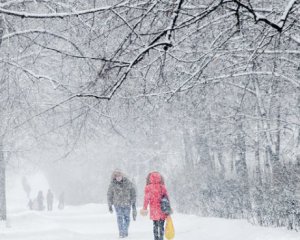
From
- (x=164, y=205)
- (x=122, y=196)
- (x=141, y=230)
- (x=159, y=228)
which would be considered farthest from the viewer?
(x=141, y=230)

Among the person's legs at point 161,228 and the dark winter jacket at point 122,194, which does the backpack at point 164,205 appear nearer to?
the person's legs at point 161,228

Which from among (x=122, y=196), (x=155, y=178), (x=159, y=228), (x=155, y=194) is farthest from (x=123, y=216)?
(x=155, y=178)

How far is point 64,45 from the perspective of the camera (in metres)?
14.6

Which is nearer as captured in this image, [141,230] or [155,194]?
[155,194]

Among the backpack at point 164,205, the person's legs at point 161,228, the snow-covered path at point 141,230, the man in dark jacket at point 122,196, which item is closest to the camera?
the backpack at point 164,205

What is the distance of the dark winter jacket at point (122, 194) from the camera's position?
46.5 feet

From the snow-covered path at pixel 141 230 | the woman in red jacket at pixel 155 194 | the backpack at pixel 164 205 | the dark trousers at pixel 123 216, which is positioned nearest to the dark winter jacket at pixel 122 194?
the dark trousers at pixel 123 216

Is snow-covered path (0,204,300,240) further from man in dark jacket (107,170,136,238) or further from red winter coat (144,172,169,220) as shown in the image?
red winter coat (144,172,169,220)

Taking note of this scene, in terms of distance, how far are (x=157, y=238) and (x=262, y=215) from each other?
121 inches

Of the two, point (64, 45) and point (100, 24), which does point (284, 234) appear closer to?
point (100, 24)

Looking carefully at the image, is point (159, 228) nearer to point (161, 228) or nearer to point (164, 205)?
point (161, 228)

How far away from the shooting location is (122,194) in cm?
1421

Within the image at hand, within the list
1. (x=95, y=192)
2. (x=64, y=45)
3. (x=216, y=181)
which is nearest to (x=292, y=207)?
(x=64, y=45)

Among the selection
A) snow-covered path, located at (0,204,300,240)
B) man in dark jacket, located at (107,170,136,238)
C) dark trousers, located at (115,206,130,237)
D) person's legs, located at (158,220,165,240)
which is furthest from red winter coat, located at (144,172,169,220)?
dark trousers, located at (115,206,130,237)
